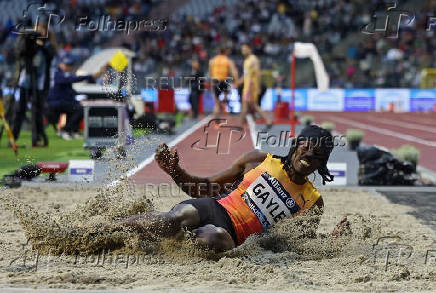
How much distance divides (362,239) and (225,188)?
126cm

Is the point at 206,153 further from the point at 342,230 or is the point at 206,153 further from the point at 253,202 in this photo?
the point at 253,202

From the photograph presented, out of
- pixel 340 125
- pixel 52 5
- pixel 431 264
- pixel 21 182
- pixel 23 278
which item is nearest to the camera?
pixel 23 278

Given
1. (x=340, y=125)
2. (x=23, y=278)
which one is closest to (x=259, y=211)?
(x=23, y=278)

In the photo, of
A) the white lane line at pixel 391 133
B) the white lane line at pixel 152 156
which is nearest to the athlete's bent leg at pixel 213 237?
the white lane line at pixel 152 156

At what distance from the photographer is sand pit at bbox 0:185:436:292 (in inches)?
196

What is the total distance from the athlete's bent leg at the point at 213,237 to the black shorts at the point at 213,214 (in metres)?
0.05

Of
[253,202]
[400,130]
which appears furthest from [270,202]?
[400,130]

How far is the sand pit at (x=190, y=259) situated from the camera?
16.3 ft

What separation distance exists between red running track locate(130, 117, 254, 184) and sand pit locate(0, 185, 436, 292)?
249cm

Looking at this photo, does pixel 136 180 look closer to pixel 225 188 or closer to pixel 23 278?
pixel 225 188

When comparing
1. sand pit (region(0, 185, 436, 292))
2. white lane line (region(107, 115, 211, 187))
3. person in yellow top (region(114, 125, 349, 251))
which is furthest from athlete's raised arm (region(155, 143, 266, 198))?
white lane line (region(107, 115, 211, 187))

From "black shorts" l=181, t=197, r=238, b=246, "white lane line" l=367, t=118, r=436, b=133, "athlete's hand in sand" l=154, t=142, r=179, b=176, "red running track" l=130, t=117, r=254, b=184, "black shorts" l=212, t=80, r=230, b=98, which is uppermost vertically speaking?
"black shorts" l=212, t=80, r=230, b=98

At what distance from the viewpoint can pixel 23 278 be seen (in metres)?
4.99

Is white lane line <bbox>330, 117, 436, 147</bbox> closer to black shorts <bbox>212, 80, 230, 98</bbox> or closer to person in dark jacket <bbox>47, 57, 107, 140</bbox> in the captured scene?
black shorts <bbox>212, 80, 230, 98</bbox>
